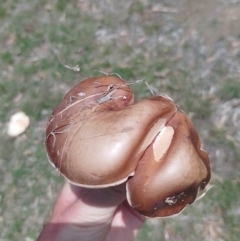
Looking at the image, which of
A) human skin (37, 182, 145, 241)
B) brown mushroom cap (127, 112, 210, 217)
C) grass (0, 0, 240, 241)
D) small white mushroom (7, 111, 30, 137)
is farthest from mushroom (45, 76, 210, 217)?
small white mushroom (7, 111, 30, 137)

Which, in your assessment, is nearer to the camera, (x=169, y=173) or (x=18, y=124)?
(x=169, y=173)

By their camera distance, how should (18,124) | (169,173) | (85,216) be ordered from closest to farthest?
(169,173) → (85,216) → (18,124)

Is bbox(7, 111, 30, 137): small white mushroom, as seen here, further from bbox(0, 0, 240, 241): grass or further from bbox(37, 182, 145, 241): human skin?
bbox(37, 182, 145, 241): human skin

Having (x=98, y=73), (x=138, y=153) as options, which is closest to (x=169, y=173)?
(x=138, y=153)

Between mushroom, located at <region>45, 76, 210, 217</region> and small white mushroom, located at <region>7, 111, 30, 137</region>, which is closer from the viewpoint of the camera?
mushroom, located at <region>45, 76, 210, 217</region>

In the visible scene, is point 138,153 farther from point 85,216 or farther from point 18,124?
point 18,124

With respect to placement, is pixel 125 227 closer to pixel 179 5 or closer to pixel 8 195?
pixel 8 195
